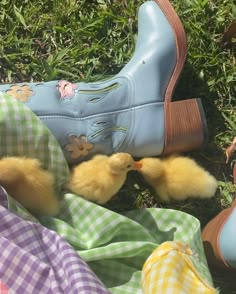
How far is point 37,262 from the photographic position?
100 centimetres

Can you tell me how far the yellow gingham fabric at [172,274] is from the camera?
931 millimetres

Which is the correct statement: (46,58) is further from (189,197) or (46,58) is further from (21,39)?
(189,197)

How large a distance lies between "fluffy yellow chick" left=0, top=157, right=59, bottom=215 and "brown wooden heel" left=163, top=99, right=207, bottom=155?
0.28 m

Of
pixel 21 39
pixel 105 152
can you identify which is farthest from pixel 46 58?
pixel 105 152

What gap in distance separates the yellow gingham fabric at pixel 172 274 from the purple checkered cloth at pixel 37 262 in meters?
0.09

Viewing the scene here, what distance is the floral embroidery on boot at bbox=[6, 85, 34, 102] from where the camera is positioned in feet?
3.87

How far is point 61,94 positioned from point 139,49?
8.6 inches

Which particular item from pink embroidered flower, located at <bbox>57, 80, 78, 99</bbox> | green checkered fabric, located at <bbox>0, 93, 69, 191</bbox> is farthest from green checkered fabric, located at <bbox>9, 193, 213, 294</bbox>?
pink embroidered flower, located at <bbox>57, 80, 78, 99</bbox>

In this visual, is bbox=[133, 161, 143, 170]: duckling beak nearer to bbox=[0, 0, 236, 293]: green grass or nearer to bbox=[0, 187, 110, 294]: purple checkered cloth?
bbox=[0, 0, 236, 293]: green grass

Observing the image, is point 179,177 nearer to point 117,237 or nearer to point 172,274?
point 117,237

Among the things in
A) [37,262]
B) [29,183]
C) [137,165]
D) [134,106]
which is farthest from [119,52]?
[37,262]

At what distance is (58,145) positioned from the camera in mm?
1164

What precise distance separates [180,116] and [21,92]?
35cm

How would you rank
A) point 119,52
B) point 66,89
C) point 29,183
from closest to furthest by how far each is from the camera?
point 29,183
point 66,89
point 119,52
